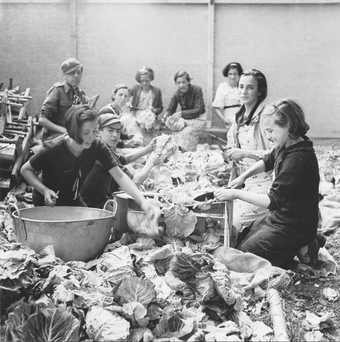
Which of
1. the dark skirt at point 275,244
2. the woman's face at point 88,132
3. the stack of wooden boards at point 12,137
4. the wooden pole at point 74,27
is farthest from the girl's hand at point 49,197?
the wooden pole at point 74,27

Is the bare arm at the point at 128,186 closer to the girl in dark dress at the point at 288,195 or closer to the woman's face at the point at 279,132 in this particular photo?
the girl in dark dress at the point at 288,195

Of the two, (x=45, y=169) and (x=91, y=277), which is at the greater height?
(x=45, y=169)

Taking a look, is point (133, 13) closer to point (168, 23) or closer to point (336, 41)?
point (168, 23)

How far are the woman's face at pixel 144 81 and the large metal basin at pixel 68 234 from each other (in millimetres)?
5987

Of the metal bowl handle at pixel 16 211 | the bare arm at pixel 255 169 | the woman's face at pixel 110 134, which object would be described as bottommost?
the metal bowl handle at pixel 16 211

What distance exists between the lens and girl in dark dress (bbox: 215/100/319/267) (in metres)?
4.37

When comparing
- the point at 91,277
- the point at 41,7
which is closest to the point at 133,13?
the point at 41,7

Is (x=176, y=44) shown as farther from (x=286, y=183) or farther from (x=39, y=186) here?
(x=286, y=183)

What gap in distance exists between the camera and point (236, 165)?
18.3 feet

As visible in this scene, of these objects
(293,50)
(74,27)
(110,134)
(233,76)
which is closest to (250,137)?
(110,134)

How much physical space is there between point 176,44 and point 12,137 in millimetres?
5172

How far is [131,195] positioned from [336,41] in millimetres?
7832

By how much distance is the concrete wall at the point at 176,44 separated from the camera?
36.9 ft

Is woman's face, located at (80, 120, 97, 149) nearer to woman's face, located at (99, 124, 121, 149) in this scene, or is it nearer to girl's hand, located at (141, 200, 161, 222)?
girl's hand, located at (141, 200, 161, 222)
